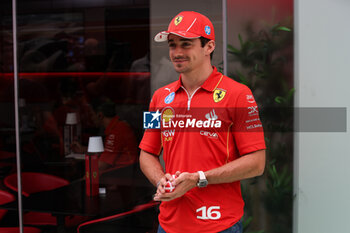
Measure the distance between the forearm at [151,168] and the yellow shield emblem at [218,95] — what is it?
1.45ft

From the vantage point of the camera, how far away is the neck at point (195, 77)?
191 centimetres

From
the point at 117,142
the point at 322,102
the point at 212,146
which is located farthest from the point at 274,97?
the point at 117,142

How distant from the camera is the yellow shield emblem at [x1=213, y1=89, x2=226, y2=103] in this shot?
182 centimetres

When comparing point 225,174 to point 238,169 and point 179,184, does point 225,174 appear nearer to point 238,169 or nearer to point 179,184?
point 238,169

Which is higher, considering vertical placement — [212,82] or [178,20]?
[178,20]

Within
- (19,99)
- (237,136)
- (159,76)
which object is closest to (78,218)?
(19,99)

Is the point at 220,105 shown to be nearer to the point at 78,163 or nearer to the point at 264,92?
the point at 264,92

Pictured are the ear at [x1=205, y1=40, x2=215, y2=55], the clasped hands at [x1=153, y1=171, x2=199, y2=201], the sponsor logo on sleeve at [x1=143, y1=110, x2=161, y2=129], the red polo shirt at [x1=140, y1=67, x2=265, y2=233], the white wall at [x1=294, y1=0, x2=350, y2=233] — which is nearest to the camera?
the clasped hands at [x1=153, y1=171, x2=199, y2=201]

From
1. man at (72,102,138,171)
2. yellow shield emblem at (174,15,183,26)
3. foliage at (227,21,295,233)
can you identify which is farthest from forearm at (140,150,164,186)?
man at (72,102,138,171)

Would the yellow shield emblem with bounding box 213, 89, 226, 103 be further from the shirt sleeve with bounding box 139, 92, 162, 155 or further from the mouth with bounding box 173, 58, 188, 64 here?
the shirt sleeve with bounding box 139, 92, 162, 155

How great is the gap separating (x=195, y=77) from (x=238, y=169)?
0.48 meters

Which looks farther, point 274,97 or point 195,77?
point 274,97

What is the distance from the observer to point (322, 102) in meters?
2.98

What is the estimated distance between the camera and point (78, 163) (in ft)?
13.9
